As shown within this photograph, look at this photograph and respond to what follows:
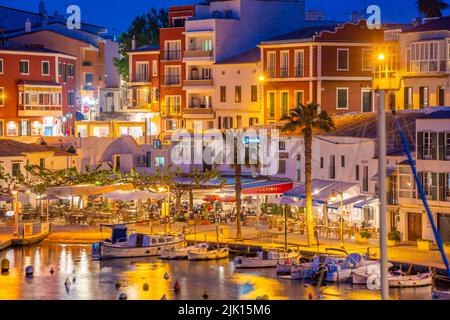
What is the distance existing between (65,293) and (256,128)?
98.5ft

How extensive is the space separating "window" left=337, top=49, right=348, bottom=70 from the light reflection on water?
83.8 feet

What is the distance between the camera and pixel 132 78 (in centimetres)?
10131

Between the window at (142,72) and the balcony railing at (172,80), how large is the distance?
2.35 meters

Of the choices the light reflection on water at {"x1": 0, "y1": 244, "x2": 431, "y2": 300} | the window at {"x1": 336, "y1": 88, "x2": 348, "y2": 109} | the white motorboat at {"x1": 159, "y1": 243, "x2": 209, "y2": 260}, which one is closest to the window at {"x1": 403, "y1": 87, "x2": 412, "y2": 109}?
the window at {"x1": 336, "y1": 88, "x2": 348, "y2": 109}

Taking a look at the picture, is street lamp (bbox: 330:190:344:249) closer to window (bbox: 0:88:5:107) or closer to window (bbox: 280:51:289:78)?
window (bbox: 280:51:289:78)

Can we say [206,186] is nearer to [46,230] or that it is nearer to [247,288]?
[46,230]

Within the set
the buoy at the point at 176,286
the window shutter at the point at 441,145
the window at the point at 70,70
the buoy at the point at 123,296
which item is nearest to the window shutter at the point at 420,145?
the window shutter at the point at 441,145

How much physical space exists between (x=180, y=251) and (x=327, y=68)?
972 inches

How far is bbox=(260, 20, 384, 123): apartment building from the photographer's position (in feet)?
276

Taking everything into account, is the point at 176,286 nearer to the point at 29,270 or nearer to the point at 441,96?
the point at 29,270

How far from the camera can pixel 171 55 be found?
3851 inches

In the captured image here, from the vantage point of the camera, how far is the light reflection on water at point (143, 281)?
176ft

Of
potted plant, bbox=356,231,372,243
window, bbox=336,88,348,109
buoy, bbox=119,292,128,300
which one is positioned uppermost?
window, bbox=336,88,348,109

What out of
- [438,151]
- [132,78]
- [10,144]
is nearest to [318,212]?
[438,151]
